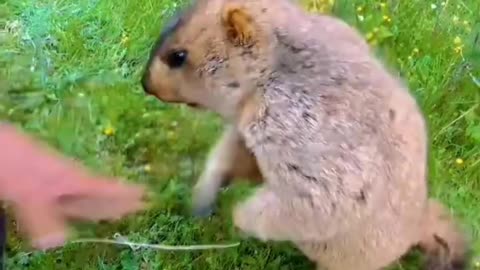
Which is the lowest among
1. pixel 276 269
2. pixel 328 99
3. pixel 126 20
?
pixel 276 269

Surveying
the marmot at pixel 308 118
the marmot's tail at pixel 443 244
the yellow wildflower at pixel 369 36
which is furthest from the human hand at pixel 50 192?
the yellow wildflower at pixel 369 36

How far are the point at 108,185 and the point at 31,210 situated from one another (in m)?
0.16

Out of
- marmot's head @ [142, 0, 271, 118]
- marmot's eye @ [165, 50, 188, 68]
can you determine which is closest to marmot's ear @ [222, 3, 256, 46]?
marmot's head @ [142, 0, 271, 118]

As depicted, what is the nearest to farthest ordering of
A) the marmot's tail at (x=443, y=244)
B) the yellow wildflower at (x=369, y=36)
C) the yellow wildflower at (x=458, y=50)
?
1. the marmot's tail at (x=443, y=244)
2. the yellow wildflower at (x=369, y=36)
3. the yellow wildflower at (x=458, y=50)

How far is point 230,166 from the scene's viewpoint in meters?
2.87

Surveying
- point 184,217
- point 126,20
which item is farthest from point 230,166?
point 126,20

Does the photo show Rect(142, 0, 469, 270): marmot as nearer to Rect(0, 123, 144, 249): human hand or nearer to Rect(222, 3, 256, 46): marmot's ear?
Rect(222, 3, 256, 46): marmot's ear

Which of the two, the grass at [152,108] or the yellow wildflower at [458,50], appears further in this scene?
the yellow wildflower at [458,50]

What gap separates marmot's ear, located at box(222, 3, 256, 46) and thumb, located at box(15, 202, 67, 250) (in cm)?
111

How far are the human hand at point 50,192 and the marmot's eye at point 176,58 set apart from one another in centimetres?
95

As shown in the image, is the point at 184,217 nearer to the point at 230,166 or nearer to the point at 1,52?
the point at 230,166

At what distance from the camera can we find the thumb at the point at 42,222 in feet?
4.66

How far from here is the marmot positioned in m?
2.46

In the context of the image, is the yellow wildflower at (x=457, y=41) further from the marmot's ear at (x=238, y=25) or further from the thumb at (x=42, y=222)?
the thumb at (x=42, y=222)
